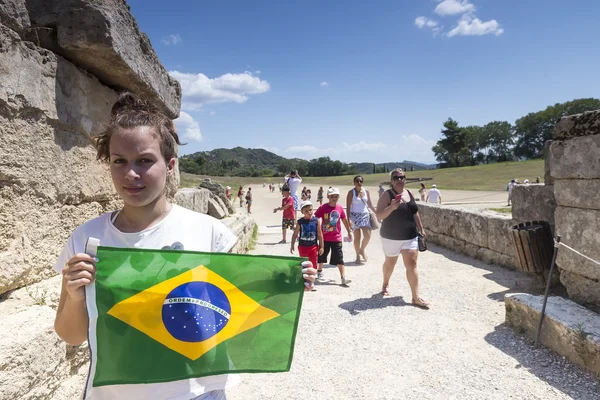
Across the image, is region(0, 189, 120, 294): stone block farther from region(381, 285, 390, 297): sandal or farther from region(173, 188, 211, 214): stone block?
region(381, 285, 390, 297): sandal

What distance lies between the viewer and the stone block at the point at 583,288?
14.5ft

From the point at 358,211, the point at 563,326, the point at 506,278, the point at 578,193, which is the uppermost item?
the point at 578,193

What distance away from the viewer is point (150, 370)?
58.7 inches

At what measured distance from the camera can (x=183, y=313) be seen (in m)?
1.52

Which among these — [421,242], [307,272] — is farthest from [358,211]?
[307,272]

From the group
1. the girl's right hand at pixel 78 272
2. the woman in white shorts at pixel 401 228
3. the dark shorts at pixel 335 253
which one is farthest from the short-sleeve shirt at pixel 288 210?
the girl's right hand at pixel 78 272

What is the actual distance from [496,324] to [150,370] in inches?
178

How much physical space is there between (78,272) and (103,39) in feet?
5.43

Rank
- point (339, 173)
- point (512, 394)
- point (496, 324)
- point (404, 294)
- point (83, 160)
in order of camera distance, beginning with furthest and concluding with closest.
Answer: point (339, 173)
point (404, 294)
point (496, 324)
point (512, 394)
point (83, 160)

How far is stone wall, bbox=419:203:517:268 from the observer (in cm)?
743

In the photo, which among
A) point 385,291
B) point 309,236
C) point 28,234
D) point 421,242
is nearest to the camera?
point 28,234

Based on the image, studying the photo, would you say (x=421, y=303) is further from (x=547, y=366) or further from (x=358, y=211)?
(x=358, y=211)

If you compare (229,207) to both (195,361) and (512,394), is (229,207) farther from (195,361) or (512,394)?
(195,361)

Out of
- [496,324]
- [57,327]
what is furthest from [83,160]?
[496,324]
